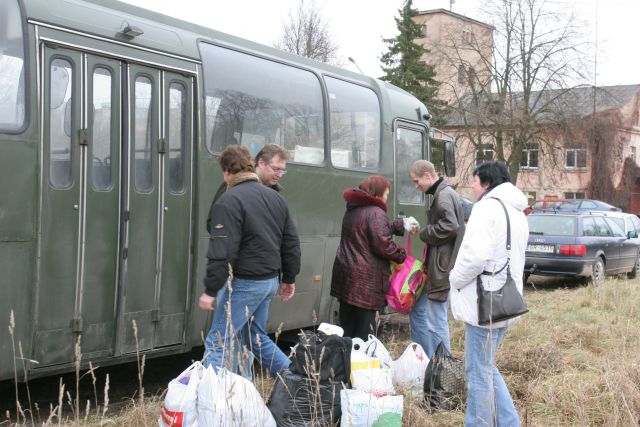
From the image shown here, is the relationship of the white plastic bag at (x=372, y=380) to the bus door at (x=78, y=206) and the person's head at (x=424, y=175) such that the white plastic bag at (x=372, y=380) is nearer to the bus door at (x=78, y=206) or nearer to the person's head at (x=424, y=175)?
the bus door at (x=78, y=206)

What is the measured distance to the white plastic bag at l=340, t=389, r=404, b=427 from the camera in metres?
4.53

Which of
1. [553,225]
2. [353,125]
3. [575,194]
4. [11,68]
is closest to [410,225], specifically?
[353,125]

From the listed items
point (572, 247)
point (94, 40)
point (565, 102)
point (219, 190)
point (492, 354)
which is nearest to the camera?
point (492, 354)

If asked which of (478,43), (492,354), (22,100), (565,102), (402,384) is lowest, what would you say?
(402,384)

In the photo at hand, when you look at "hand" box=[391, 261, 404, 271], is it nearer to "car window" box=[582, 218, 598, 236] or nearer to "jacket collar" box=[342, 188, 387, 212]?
"jacket collar" box=[342, 188, 387, 212]

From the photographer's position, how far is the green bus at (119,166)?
5.21 m

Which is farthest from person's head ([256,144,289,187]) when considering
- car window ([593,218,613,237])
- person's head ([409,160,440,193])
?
car window ([593,218,613,237])

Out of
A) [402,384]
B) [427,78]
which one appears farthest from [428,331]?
[427,78]

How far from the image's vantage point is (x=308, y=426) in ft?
15.1

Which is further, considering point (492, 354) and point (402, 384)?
point (402, 384)

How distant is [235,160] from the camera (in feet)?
17.6

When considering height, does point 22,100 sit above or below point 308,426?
above

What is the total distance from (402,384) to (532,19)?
3550 centimetres

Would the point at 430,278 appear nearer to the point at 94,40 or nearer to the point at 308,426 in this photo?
the point at 308,426
